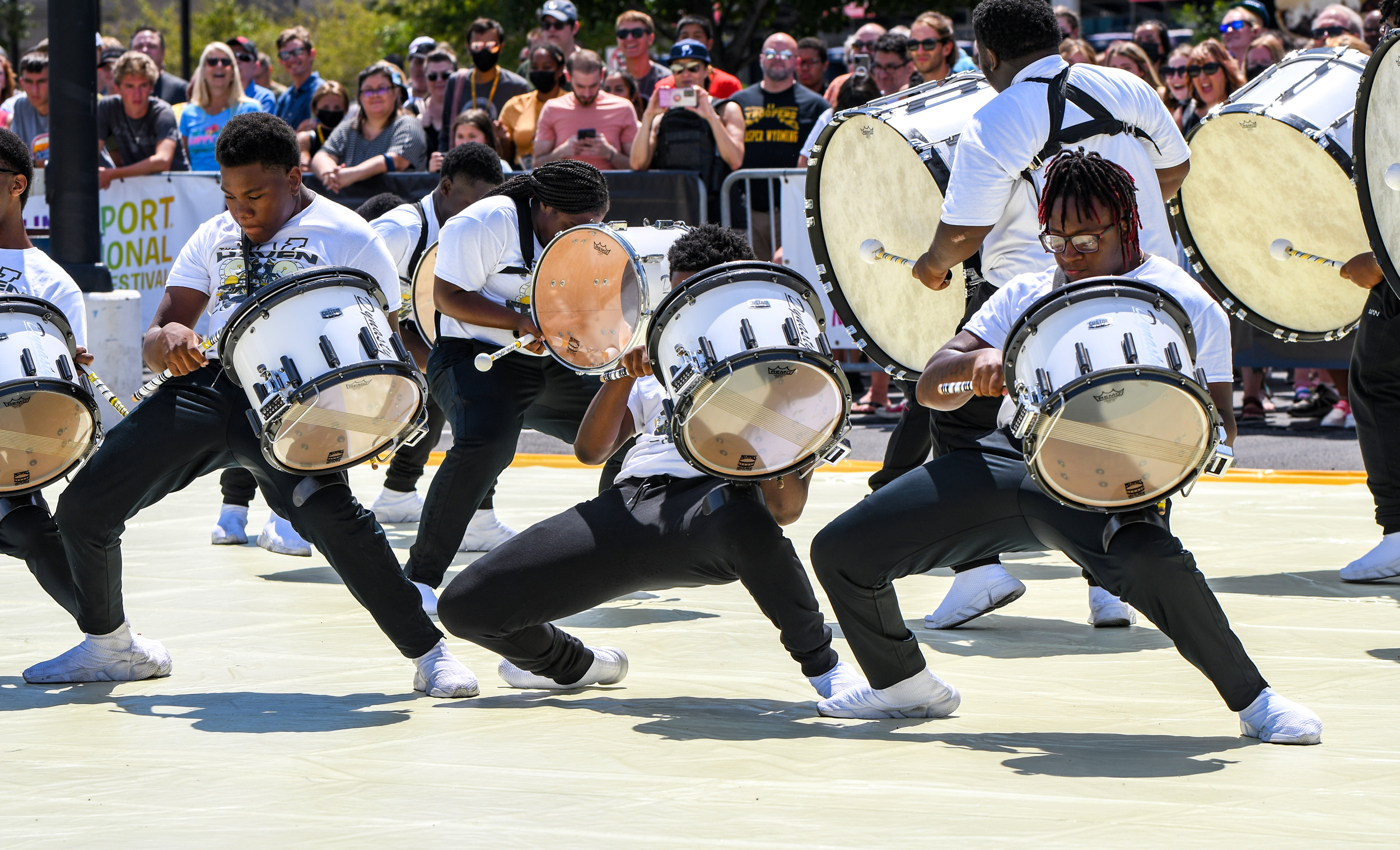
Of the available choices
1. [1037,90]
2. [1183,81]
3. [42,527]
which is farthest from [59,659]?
[1183,81]

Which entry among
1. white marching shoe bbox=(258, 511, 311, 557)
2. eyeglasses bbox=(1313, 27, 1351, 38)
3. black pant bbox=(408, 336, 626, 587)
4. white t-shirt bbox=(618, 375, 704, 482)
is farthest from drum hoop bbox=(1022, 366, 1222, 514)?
eyeglasses bbox=(1313, 27, 1351, 38)

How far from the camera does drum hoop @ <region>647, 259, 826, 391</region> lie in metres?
4.21

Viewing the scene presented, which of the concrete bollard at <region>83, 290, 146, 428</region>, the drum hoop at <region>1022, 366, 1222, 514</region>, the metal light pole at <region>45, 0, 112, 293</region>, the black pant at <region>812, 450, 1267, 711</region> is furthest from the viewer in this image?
the concrete bollard at <region>83, 290, 146, 428</region>

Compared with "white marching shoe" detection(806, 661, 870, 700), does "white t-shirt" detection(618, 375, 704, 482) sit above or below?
above

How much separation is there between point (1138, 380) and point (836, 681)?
4.04ft

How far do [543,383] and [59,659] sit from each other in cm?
189

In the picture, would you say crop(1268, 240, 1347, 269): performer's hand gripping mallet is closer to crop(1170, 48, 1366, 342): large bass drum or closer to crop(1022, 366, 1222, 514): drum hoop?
crop(1170, 48, 1366, 342): large bass drum

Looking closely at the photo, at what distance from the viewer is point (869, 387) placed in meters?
11.6

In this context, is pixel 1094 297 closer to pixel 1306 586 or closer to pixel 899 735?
pixel 899 735

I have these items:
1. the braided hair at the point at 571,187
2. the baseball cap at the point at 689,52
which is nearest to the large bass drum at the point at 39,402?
the braided hair at the point at 571,187

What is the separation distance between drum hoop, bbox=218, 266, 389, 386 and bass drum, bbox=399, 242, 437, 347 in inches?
87.9

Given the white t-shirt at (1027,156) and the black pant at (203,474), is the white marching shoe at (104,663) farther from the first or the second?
the white t-shirt at (1027,156)

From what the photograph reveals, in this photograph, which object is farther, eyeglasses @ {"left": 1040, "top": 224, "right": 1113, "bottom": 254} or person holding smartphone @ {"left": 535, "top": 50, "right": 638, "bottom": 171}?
person holding smartphone @ {"left": 535, "top": 50, "right": 638, "bottom": 171}

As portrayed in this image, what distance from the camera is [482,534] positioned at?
23.5ft
